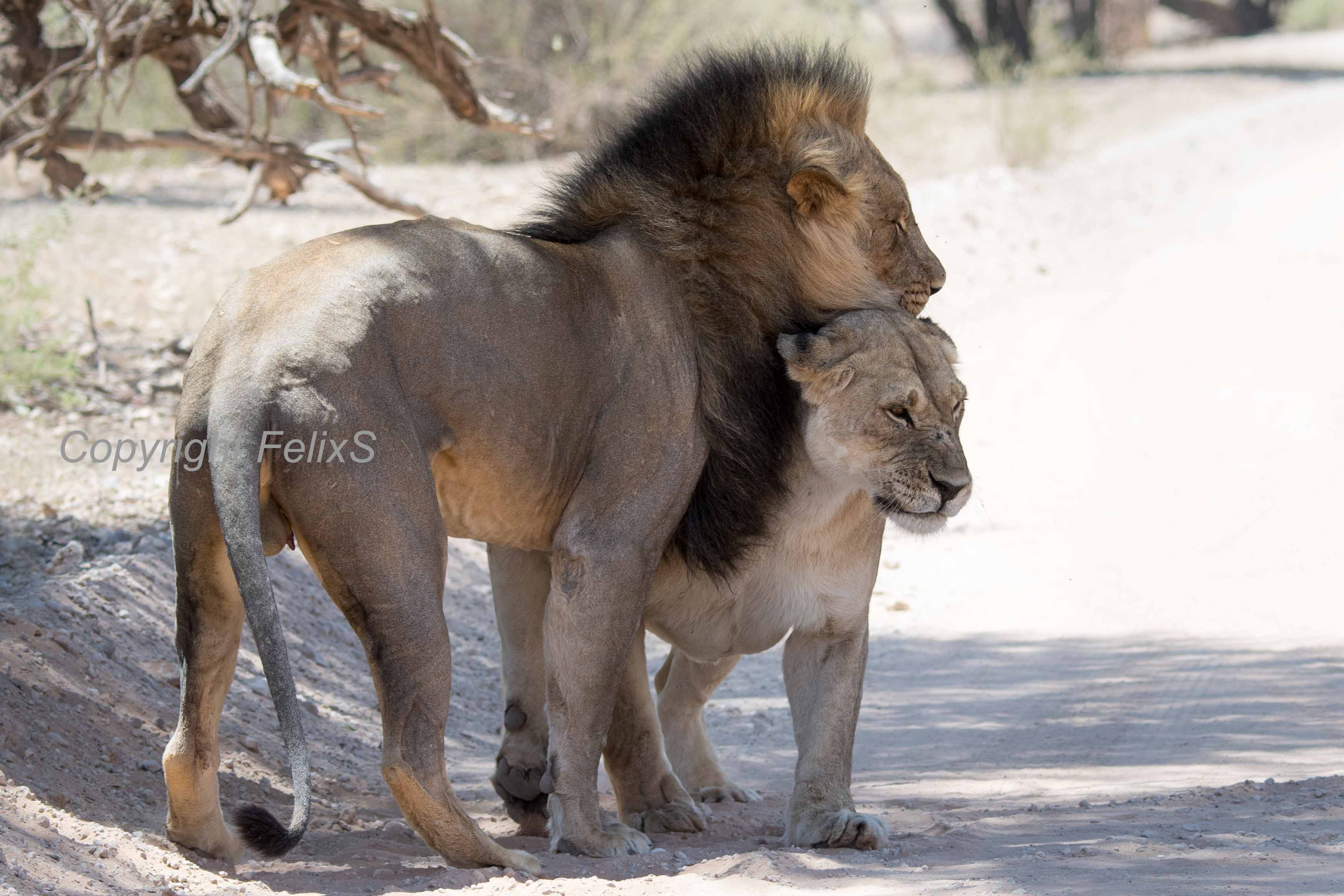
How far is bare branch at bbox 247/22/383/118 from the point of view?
7.07 meters

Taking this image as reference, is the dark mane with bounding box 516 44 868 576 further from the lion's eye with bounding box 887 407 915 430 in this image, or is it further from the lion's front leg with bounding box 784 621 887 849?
the lion's front leg with bounding box 784 621 887 849

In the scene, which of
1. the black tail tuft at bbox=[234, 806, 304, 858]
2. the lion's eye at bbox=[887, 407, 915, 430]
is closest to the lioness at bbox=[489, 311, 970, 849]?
the lion's eye at bbox=[887, 407, 915, 430]

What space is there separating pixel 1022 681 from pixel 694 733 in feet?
6.66

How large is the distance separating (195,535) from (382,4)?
16.0ft

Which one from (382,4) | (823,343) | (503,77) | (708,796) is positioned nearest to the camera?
(823,343)

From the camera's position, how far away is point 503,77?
1962 cm

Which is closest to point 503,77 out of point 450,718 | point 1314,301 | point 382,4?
point 1314,301

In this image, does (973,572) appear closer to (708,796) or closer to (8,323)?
(708,796)

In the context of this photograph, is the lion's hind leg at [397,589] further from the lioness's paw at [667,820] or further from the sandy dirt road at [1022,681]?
the lioness's paw at [667,820]

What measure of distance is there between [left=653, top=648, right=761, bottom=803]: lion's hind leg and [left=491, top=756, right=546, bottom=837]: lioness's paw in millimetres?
678

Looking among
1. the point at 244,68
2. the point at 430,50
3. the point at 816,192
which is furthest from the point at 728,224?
the point at 244,68

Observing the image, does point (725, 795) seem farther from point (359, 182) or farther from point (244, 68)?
point (244, 68)

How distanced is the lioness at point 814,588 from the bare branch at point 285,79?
294 centimetres

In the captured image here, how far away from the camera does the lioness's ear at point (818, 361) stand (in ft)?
15.2
